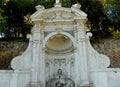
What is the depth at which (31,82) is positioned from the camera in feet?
34.4

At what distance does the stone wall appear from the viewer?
16328 millimetres

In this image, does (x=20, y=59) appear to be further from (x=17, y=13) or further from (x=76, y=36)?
(x=17, y=13)

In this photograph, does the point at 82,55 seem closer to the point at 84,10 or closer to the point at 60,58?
the point at 60,58

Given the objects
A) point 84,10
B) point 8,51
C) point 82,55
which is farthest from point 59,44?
point 84,10

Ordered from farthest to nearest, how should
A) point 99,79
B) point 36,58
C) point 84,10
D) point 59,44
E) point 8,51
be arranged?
1. point 84,10
2. point 8,51
3. point 59,44
4. point 36,58
5. point 99,79

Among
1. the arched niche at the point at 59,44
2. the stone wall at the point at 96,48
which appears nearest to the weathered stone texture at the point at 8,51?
the stone wall at the point at 96,48

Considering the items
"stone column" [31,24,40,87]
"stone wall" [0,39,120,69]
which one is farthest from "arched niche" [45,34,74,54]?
"stone wall" [0,39,120,69]

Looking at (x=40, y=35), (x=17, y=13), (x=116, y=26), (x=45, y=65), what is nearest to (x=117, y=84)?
(x=45, y=65)

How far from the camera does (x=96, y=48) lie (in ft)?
55.4

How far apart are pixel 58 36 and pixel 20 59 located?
195 cm

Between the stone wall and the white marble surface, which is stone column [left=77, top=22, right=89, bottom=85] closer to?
the white marble surface

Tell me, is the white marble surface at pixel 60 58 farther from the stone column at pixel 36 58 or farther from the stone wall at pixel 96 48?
the stone wall at pixel 96 48

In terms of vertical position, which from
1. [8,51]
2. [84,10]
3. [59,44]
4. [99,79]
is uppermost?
[84,10]

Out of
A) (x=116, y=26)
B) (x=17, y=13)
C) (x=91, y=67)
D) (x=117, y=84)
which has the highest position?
(x=17, y=13)
